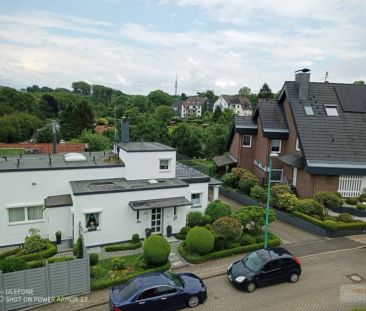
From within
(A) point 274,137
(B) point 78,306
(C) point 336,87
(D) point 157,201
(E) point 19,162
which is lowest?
(B) point 78,306

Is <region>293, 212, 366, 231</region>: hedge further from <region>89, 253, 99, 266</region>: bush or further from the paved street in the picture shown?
<region>89, 253, 99, 266</region>: bush

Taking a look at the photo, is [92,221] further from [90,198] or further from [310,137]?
[310,137]

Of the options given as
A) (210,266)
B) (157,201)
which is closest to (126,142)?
(157,201)

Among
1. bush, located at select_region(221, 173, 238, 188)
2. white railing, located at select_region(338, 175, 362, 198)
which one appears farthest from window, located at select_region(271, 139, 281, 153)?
white railing, located at select_region(338, 175, 362, 198)

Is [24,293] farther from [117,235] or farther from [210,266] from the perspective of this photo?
[210,266]

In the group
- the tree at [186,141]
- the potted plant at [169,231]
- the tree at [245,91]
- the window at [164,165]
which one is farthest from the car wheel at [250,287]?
the tree at [245,91]

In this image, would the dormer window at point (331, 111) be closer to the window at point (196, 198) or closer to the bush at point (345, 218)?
the bush at point (345, 218)

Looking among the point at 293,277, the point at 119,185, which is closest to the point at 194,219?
the point at 119,185

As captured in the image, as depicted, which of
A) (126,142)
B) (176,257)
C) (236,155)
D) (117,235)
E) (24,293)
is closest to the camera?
(24,293)
